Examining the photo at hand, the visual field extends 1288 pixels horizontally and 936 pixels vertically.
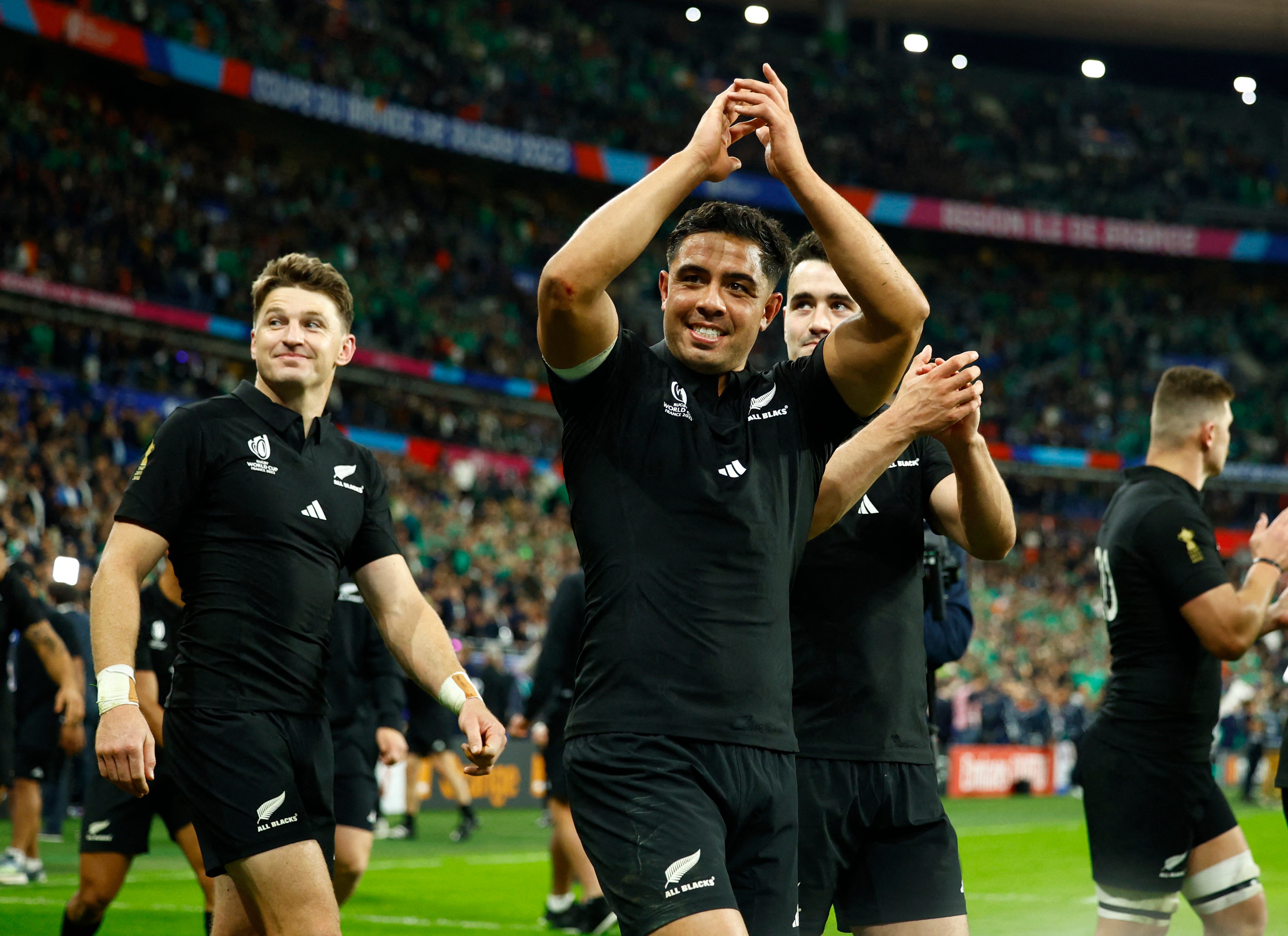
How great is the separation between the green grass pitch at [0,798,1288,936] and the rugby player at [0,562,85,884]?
0.35 m

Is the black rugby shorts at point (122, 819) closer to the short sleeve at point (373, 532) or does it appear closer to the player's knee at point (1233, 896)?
the short sleeve at point (373, 532)

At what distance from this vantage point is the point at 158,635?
734cm

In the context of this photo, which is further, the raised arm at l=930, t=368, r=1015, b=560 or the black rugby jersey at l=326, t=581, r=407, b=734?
the black rugby jersey at l=326, t=581, r=407, b=734

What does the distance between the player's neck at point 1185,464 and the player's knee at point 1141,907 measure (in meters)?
1.59

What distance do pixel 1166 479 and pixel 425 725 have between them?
8847 mm

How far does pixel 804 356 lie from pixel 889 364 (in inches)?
16.4

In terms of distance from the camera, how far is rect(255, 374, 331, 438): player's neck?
491 cm

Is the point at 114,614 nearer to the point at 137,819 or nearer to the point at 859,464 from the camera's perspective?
the point at 859,464

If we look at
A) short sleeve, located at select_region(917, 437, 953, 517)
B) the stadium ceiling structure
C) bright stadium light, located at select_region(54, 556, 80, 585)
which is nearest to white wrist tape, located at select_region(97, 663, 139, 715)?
bright stadium light, located at select_region(54, 556, 80, 585)

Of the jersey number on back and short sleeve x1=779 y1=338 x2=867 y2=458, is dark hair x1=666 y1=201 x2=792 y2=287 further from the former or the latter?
the jersey number on back

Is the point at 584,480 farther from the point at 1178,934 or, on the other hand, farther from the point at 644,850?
the point at 1178,934

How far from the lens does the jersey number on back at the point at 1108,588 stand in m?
5.62

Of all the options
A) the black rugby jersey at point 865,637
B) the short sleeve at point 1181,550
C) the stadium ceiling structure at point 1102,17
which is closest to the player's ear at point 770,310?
the black rugby jersey at point 865,637

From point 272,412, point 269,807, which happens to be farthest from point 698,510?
point 272,412
